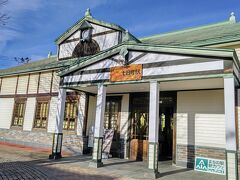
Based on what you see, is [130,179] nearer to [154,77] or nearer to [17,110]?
[154,77]

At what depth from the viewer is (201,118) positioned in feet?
27.5

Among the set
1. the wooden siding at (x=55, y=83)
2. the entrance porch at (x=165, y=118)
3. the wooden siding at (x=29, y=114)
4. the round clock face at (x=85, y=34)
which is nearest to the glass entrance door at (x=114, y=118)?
the entrance porch at (x=165, y=118)

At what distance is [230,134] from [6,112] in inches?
550

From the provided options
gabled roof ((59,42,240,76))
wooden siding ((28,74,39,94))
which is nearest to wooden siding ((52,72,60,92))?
wooden siding ((28,74,39,94))

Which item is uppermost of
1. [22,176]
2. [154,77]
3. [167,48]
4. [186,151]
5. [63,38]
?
[63,38]

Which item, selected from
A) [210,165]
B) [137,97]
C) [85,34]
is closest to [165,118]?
[137,97]

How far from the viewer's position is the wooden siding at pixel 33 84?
45.1 feet

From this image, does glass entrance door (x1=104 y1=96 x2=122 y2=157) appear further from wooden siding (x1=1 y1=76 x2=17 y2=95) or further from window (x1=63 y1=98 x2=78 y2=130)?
wooden siding (x1=1 y1=76 x2=17 y2=95)

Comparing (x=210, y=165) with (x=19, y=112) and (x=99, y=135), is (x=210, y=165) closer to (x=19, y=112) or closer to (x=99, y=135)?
(x=99, y=135)

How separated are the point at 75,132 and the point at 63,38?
238 inches

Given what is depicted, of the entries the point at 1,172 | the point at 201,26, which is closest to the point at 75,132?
the point at 1,172

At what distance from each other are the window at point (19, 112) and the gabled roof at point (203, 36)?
867cm

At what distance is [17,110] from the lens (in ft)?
47.1

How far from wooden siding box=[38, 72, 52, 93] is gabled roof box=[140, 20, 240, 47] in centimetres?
618
